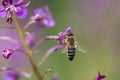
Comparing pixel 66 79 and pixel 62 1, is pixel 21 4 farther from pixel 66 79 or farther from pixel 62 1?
pixel 62 1

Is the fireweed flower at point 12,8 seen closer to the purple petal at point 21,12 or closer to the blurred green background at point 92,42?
the purple petal at point 21,12

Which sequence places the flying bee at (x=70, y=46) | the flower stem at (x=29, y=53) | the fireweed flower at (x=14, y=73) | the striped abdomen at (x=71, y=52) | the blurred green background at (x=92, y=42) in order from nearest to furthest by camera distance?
1. the flower stem at (x=29, y=53)
2. the striped abdomen at (x=71, y=52)
3. the flying bee at (x=70, y=46)
4. the fireweed flower at (x=14, y=73)
5. the blurred green background at (x=92, y=42)

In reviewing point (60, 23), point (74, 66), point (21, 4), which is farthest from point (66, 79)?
point (21, 4)

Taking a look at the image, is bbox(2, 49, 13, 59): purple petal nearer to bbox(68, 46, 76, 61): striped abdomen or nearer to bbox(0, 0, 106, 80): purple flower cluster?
bbox(0, 0, 106, 80): purple flower cluster


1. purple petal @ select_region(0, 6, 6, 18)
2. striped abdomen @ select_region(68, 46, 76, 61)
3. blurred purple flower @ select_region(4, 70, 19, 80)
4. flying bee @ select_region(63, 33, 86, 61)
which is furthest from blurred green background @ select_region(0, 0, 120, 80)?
purple petal @ select_region(0, 6, 6, 18)

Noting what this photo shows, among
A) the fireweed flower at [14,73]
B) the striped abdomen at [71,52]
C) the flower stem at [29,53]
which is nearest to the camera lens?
the flower stem at [29,53]

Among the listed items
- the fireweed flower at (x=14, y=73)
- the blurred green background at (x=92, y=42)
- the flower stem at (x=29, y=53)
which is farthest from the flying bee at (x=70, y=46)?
the blurred green background at (x=92, y=42)
